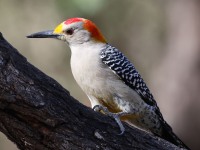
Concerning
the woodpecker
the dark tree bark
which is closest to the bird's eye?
the woodpecker

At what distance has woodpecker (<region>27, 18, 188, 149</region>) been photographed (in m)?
5.70

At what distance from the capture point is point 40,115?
4.29 metres

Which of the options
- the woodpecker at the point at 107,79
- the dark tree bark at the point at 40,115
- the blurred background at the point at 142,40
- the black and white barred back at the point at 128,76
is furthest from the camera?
the blurred background at the point at 142,40

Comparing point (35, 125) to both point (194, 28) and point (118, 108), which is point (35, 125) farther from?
point (194, 28)

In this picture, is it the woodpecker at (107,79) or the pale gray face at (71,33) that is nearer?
the woodpecker at (107,79)

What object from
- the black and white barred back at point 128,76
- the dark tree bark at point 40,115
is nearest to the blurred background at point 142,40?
the black and white barred back at point 128,76

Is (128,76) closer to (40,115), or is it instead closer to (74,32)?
(74,32)

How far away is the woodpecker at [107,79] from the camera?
5695mm

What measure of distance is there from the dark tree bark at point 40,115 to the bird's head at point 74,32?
1.48 meters

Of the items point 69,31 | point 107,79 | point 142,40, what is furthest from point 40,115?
point 142,40

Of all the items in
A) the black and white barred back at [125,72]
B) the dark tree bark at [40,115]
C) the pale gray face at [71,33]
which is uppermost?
the pale gray face at [71,33]

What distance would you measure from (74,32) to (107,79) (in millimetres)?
603

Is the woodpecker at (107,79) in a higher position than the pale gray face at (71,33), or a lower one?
lower

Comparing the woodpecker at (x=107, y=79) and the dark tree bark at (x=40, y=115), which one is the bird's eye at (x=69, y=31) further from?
the dark tree bark at (x=40, y=115)
